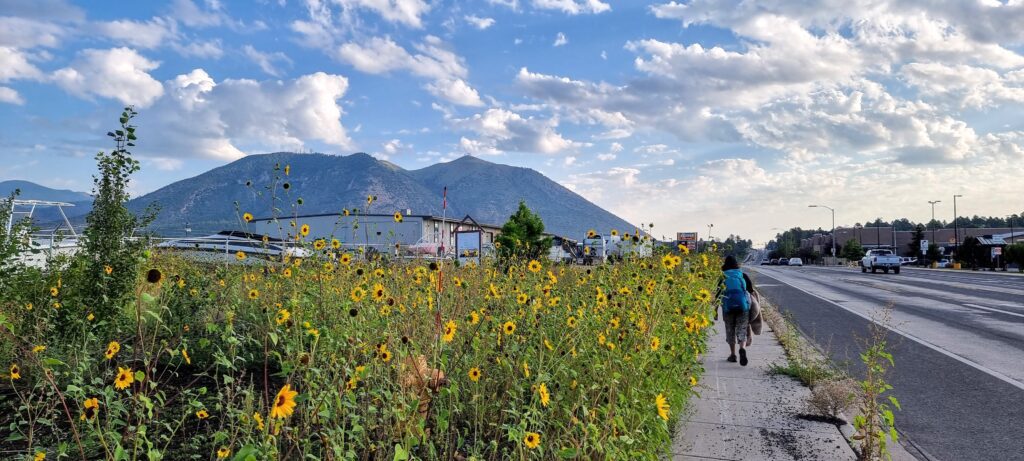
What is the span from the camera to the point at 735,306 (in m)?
Result: 7.88

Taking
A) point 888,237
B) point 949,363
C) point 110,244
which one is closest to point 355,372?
point 110,244

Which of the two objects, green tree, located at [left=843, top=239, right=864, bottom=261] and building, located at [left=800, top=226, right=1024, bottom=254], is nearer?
green tree, located at [left=843, top=239, right=864, bottom=261]

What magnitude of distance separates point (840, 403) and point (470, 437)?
3460 mm

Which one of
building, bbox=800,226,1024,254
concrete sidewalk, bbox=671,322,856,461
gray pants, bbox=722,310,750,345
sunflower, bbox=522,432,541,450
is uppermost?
building, bbox=800,226,1024,254

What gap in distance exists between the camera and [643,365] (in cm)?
366

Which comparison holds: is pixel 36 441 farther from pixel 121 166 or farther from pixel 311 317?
Answer: pixel 121 166

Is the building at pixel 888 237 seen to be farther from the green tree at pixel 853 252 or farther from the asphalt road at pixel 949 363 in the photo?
the asphalt road at pixel 949 363

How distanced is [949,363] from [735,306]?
139 inches

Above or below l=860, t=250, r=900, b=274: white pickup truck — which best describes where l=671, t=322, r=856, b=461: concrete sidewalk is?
below

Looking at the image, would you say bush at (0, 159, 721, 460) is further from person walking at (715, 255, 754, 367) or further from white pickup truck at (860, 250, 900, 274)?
white pickup truck at (860, 250, 900, 274)

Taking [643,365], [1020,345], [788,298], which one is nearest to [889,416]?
[643,365]

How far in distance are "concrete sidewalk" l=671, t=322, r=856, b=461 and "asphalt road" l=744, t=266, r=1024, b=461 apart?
2.96ft

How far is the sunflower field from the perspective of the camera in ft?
9.02

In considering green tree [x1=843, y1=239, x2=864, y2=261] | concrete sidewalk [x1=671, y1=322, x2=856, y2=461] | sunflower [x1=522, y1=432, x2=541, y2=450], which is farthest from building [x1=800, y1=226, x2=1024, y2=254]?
sunflower [x1=522, y1=432, x2=541, y2=450]
